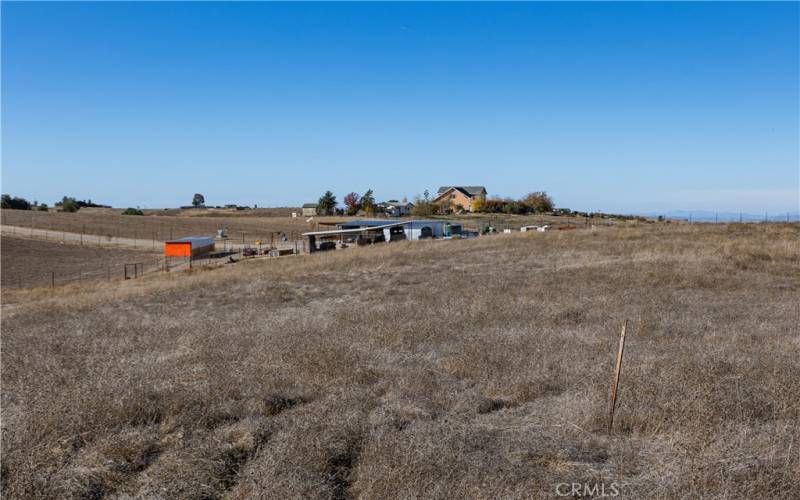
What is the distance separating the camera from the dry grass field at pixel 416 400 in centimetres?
478

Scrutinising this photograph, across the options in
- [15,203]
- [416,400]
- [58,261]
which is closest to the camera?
[416,400]

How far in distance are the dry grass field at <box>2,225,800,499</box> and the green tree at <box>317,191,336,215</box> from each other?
114 m

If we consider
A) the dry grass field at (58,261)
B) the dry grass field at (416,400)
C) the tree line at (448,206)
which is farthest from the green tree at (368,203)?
the dry grass field at (416,400)

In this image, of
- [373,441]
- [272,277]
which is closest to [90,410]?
[373,441]

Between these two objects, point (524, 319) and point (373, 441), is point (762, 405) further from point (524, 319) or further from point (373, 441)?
point (524, 319)

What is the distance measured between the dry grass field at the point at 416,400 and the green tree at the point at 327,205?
114357 mm

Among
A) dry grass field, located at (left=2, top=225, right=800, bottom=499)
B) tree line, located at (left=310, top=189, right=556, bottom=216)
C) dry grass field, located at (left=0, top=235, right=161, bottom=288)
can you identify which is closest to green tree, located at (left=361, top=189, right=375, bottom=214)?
tree line, located at (left=310, top=189, right=556, bottom=216)

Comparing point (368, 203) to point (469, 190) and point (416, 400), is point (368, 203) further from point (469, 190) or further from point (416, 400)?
point (416, 400)

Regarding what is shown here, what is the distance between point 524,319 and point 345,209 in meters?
122

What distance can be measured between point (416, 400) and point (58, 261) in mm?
60125

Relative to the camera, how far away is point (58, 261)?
53938 mm

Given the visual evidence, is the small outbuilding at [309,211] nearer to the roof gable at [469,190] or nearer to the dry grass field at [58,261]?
the roof gable at [469,190]

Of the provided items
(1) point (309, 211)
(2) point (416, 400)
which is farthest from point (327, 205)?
(2) point (416, 400)

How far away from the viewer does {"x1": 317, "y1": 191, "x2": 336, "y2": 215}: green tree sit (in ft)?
422
